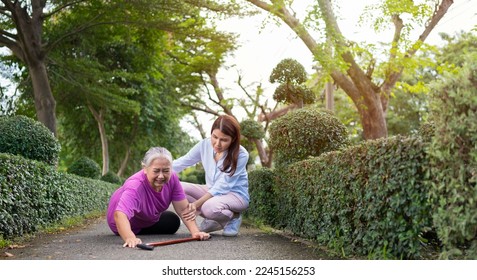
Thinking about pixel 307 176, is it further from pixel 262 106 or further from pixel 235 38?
pixel 262 106

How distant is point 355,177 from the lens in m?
4.30

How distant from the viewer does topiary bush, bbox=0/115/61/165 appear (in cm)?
838

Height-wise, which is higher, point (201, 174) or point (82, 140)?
point (82, 140)

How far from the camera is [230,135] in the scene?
5.18 metres

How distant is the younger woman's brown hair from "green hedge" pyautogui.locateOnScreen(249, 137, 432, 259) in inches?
31.6

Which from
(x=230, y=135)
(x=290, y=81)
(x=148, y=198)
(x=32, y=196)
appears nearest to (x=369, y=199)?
(x=230, y=135)

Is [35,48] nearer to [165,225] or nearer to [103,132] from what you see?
[103,132]

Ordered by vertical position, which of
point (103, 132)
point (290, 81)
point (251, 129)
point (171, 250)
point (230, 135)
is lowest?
point (171, 250)

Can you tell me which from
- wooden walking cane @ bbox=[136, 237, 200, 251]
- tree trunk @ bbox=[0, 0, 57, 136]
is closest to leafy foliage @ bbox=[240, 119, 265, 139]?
tree trunk @ bbox=[0, 0, 57, 136]

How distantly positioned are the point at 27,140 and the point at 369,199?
247 inches

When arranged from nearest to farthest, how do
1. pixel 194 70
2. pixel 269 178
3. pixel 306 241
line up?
1. pixel 306 241
2. pixel 269 178
3. pixel 194 70

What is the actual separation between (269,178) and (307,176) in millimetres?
2146

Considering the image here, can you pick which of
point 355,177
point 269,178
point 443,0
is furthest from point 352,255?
point 443,0

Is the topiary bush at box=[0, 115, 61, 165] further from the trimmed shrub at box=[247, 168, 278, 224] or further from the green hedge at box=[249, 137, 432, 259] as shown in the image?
the green hedge at box=[249, 137, 432, 259]
